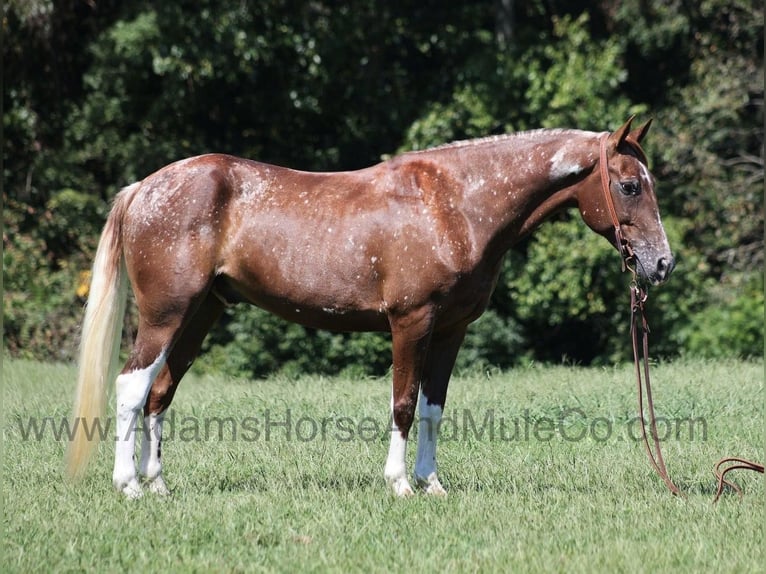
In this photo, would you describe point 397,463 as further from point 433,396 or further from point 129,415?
point 129,415

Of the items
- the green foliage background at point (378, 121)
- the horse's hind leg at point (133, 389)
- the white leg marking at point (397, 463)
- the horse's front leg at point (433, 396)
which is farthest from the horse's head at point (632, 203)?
the green foliage background at point (378, 121)

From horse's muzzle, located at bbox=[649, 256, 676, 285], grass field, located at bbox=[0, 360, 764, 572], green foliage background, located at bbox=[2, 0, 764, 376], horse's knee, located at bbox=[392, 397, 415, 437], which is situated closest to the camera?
grass field, located at bbox=[0, 360, 764, 572]

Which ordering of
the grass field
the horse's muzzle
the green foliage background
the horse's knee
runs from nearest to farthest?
the grass field, the horse's muzzle, the horse's knee, the green foliage background

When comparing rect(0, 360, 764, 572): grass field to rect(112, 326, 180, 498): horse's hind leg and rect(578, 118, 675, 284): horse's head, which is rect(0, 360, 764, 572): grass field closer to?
rect(112, 326, 180, 498): horse's hind leg

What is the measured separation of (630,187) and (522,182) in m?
0.58

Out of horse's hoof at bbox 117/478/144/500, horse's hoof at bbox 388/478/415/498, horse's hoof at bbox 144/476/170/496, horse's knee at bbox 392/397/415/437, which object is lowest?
horse's hoof at bbox 144/476/170/496

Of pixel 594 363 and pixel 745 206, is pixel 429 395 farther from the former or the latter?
pixel 745 206

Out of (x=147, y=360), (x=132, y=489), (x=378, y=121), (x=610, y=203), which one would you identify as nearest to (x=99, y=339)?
(x=147, y=360)

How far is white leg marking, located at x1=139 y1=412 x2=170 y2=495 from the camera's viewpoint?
579 cm

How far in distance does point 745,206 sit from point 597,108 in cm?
323

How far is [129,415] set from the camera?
568 cm

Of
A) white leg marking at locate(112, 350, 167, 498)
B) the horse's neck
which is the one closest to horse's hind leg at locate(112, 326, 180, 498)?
white leg marking at locate(112, 350, 167, 498)

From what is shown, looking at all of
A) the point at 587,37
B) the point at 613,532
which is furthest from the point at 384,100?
the point at 613,532

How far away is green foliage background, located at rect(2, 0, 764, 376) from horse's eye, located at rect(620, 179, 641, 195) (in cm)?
880
